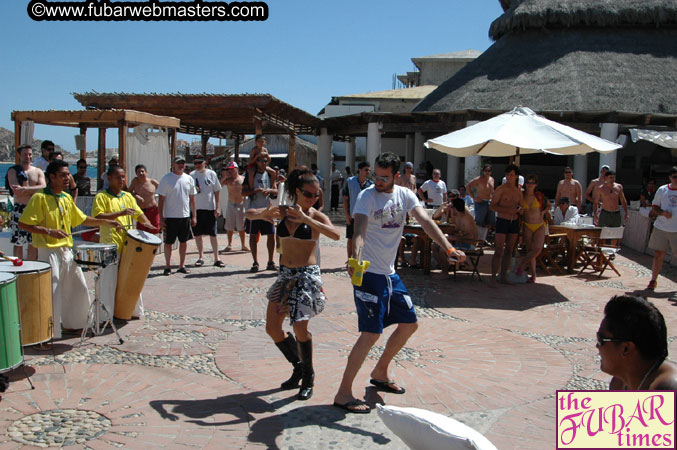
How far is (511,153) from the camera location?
405 inches

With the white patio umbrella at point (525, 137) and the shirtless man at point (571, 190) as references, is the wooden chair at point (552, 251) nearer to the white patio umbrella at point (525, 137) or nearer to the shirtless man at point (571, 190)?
the white patio umbrella at point (525, 137)

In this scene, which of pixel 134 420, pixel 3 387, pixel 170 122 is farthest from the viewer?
pixel 170 122

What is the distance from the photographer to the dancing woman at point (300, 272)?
4098mm

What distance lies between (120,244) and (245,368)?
7.00ft

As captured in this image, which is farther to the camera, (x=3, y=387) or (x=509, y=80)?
(x=509, y=80)

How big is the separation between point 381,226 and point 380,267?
290mm

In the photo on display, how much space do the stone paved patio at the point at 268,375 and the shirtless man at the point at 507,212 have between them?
1.00 m

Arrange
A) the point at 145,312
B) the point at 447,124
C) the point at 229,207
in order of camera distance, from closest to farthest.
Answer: the point at 145,312 < the point at 229,207 < the point at 447,124

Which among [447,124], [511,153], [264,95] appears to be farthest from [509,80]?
[511,153]

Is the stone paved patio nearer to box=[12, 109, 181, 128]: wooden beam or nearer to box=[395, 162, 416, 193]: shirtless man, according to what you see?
box=[395, 162, 416, 193]: shirtless man

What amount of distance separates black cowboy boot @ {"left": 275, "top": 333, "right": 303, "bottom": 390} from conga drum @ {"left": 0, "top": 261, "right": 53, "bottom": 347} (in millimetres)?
1968

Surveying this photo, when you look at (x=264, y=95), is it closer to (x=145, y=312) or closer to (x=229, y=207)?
(x=229, y=207)

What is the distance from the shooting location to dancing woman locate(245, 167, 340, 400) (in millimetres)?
4098

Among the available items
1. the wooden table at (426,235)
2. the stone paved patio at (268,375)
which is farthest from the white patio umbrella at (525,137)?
the stone paved patio at (268,375)
